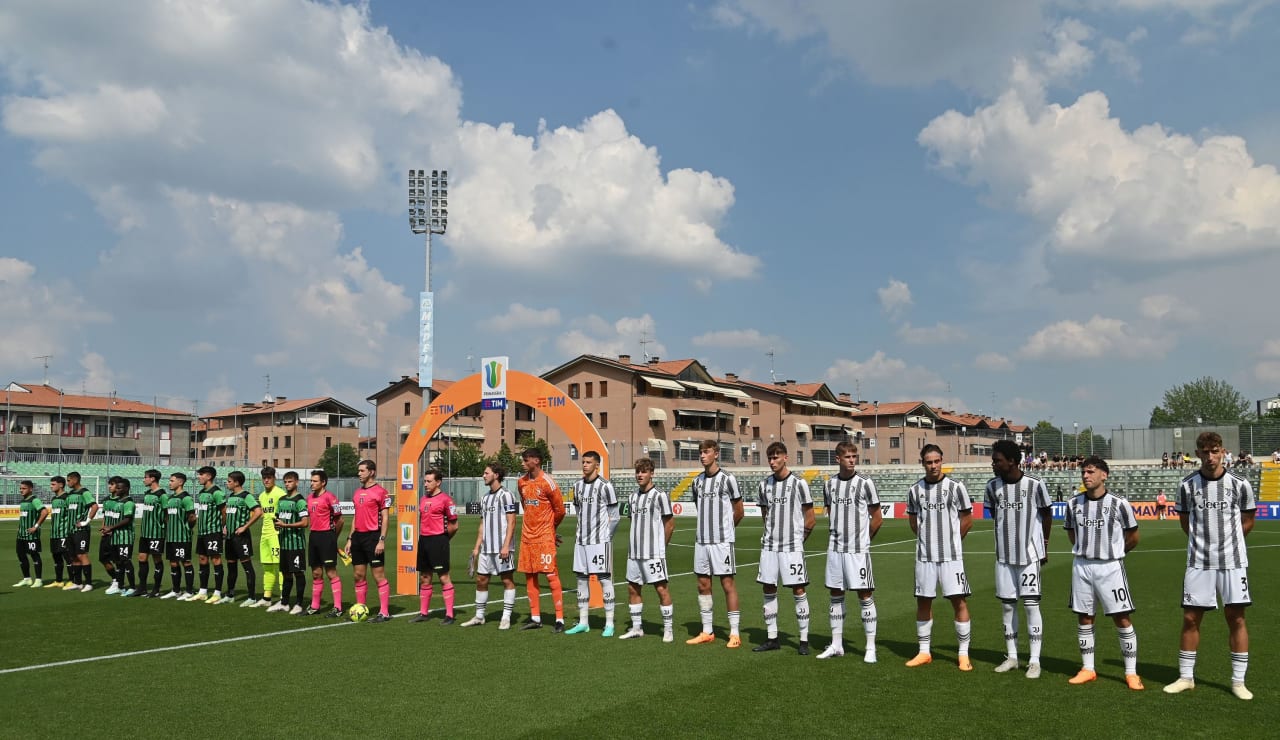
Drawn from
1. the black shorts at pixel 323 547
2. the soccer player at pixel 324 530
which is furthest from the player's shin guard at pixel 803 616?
the black shorts at pixel 323 547

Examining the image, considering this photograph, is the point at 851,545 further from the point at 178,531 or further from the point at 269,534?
the point at 178,531

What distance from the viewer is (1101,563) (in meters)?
8.19

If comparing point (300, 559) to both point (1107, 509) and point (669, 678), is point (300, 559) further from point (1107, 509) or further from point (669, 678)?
point (1107, 509)

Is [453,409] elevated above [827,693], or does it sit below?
above

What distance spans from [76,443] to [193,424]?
9.23 m

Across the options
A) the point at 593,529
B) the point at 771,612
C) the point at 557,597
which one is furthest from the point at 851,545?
the point at 557,597

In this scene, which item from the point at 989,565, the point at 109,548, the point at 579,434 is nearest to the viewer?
the point at 579,434

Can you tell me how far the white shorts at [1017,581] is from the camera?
848cm

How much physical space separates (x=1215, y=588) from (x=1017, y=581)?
154cm

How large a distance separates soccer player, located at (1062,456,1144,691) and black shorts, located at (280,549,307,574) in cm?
1003

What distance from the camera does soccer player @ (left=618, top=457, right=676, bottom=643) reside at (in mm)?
10719

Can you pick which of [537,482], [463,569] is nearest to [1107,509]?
[537,482]

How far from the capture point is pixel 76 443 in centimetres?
6844

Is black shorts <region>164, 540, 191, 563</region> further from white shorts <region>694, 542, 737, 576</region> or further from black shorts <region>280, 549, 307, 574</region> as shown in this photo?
white shorts <region>694, 542, 737, 576</region>
